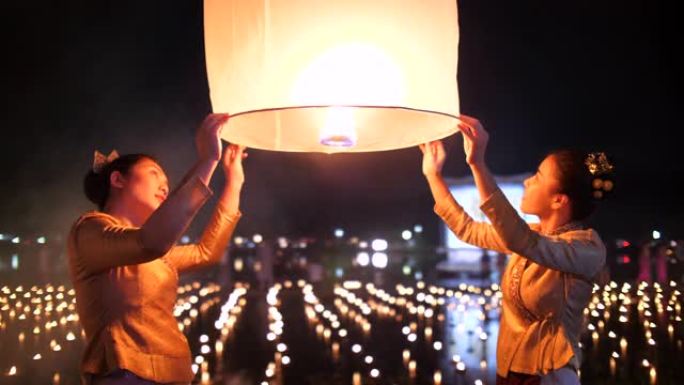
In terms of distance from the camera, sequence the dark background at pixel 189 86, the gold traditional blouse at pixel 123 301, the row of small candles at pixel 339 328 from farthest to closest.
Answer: the dark background at pixel 189 86, the row of small candles at pixel 339 328, the gold traditional blouse at pixel 123 301

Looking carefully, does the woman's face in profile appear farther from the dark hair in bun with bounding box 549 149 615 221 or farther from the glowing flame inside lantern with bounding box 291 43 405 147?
the dark hair in bun with bounding box 549 149 615 221

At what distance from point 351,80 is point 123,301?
2.85ft

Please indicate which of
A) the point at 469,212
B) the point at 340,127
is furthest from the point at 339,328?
the point at 469,212

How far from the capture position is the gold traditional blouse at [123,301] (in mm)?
1644

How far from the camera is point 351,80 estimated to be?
1417 mm

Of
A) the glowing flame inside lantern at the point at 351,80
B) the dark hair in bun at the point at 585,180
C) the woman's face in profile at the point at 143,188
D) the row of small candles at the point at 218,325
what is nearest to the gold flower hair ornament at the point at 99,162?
the woman's face in profile at the point at 143,188

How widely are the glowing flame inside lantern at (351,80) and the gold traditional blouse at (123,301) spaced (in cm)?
44

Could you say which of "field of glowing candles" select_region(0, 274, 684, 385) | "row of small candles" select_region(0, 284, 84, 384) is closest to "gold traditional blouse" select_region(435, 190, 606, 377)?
"field of glowing candles" select_region(0, 274, 684, 385)

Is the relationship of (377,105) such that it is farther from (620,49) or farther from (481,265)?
(481,265)

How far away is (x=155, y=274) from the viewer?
183 centimetres

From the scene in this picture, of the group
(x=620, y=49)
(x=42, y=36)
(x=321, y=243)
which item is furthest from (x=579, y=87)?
(x=321, y=243)

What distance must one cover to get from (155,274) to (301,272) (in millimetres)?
12964

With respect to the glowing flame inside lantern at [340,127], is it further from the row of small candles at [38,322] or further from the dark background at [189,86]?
the dark background at [189,86]

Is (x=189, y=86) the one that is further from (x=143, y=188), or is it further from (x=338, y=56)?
(x=338, y=56)
